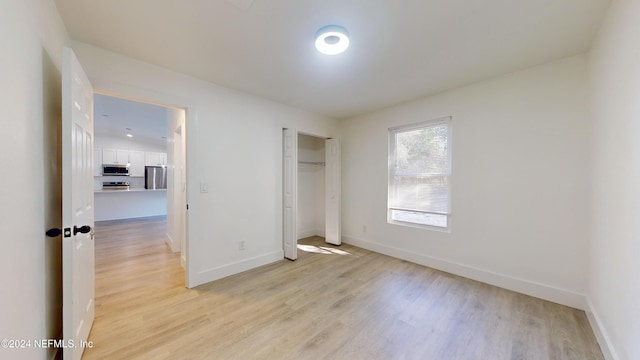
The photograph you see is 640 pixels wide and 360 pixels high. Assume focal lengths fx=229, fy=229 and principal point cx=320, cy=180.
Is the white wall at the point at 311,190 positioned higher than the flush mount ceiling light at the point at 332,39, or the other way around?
the flush mount ceiling light at the point at 332,39

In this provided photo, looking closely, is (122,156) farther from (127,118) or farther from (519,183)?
(519,183)

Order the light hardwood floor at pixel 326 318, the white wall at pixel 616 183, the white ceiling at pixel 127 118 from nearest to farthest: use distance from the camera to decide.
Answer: the white wall at pixel 616 183, the light hardwood floor at pixel 326 318, the white ceiling at pixel 127 118

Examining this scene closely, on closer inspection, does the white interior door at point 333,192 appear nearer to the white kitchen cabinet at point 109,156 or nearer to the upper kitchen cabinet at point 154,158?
the upper kitchen cabinet at point 154,158

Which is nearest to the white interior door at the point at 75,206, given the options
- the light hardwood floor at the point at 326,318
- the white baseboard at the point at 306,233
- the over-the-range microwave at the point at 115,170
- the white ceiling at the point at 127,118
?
the light hardwood floor at the point at 326,318

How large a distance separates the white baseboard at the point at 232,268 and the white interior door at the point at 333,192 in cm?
120

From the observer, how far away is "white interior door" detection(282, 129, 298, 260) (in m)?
3.59

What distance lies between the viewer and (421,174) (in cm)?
347

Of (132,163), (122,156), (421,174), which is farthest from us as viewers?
(132,163)

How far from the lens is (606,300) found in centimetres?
171

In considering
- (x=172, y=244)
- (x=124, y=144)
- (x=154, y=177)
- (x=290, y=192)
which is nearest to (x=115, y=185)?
(x=154, y=177)

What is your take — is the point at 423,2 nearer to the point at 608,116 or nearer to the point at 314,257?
the point at 608,116

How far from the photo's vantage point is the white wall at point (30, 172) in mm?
1007

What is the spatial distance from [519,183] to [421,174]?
1.15m

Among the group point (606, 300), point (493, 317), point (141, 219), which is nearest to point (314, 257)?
point (493, 317)
